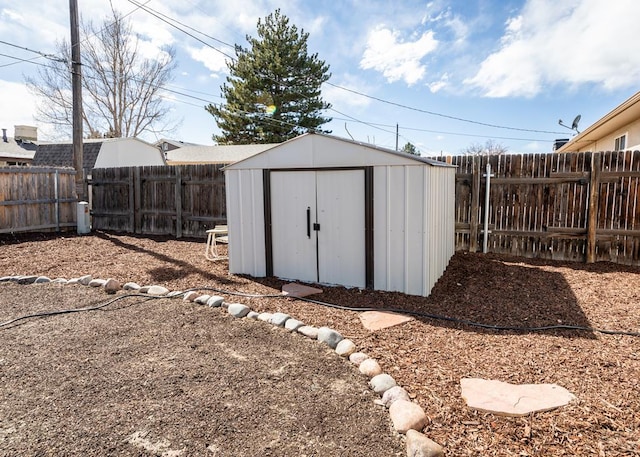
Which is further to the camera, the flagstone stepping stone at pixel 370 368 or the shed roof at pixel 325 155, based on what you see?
the shed roof at pixel 325 155

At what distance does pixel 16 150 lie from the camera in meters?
21.5

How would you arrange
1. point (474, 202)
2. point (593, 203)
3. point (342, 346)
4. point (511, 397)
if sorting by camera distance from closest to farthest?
point (511, 397), point (342, 346), point (593, 203), point (474, 202)

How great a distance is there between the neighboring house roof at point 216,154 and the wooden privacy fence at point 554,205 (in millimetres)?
12457

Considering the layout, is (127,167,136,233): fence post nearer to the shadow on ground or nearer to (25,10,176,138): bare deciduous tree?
the shadow on ground

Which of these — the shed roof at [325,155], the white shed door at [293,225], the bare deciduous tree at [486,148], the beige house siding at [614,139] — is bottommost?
the white shed door at [293,225]

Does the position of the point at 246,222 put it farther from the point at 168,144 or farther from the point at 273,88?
the point at 168,144

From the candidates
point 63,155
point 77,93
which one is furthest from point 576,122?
point 63,155

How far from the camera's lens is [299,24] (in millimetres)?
18766

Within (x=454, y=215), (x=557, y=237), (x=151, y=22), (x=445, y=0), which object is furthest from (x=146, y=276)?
(x=445, y=0)

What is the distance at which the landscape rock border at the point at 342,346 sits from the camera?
6.47ft

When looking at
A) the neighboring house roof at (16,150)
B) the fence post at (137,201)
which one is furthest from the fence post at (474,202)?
the neighboring house roof at (16,150)

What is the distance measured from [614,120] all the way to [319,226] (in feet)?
22.1

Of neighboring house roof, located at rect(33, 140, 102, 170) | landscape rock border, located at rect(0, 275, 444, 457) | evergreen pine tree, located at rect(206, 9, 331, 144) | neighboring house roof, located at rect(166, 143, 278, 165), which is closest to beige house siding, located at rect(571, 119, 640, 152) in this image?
landscape rock border, located at rect(0, 275, 444, 457)

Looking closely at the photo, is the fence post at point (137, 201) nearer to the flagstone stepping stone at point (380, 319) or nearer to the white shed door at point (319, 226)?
the white shed door at point (319, 226)
